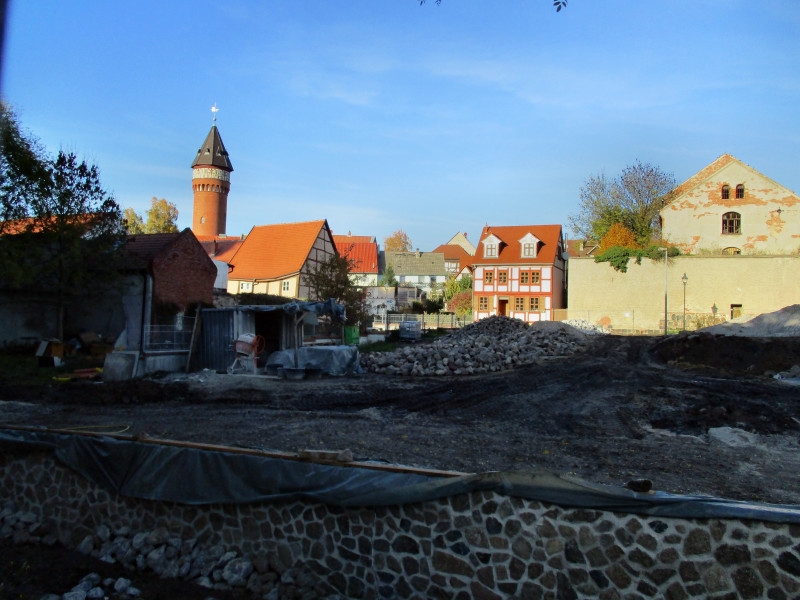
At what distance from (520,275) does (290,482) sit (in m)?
46.2

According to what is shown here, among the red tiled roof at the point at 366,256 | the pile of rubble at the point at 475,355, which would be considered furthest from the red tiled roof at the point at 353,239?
the pile of rubble at the point at 475,355

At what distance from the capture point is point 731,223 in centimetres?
4325

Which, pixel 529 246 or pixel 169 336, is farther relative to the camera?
pixel 529 246

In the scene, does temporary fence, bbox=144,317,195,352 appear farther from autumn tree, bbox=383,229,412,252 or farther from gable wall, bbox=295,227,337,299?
autumn tree, bbox=383,229,412,252

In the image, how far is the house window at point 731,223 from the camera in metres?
43.0

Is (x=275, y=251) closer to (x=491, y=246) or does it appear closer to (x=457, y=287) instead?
(x=491, y=246)

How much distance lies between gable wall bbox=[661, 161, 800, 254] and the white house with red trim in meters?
9.80

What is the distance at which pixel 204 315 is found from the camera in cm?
2111

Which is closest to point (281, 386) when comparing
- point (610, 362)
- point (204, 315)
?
point (204, 315)

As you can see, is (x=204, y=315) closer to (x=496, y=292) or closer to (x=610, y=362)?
(x=610, y=362)

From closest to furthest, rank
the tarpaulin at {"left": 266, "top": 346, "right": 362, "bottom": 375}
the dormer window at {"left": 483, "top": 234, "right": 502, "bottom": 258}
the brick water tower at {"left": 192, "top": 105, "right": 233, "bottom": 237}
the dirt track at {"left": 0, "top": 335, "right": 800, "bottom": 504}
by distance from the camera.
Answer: the dirt track at {"left": 0, "top": 335, "right": 800, "bottom": 504} → the tarpaulin at {"left": 266, "top": 346, "right": 362, "bottom": 375} → the dormer window at {"left": 483, "top": 234, "right": 502, "bottom": 258} → the brick water tower at {"left": 192, "top": 105, "right": 233, "bottom": 237}

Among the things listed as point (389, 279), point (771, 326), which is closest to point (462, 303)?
point (389, 279)

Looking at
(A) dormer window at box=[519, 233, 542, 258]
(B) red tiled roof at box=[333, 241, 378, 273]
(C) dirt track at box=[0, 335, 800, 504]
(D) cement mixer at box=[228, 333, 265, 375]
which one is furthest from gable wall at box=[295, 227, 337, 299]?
(B) red tiled roof at box=[333, 241, 378, 273]

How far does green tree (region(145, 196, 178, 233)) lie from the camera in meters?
58.0
